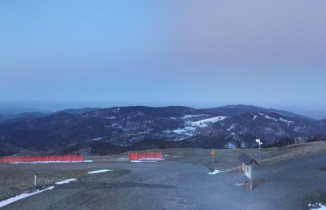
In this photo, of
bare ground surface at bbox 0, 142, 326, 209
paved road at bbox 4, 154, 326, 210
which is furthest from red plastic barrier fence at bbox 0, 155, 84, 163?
paved road at bbox 4, 154, 326, 210

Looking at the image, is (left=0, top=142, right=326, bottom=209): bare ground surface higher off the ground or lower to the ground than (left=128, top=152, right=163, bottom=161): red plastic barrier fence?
higher

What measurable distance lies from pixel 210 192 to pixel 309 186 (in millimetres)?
6517

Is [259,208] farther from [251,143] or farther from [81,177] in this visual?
[251,143]

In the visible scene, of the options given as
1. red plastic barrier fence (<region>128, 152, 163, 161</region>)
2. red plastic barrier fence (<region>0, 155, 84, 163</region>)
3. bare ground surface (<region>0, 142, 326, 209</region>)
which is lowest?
red plastic barrier fence (<region>0, 155, 84, 163</region>)

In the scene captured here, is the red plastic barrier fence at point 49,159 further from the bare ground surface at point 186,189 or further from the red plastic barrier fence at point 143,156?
the bare ground surface at point 186,189

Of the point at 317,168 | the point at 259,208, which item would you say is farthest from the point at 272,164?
the point at 259,208

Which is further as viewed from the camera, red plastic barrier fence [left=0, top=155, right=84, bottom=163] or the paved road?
red plastic barrier fence [left=0, top=155, right=84, bottom=163]

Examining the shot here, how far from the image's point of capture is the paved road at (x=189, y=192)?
16.5 metres

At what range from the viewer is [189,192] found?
19344 mm

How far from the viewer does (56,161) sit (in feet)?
135

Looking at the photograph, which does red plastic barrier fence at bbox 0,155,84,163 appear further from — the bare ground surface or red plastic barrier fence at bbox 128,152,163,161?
the bare ground surface

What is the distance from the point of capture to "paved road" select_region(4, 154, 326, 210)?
16.5 metres

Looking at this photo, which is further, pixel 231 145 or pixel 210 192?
pixel 231 145

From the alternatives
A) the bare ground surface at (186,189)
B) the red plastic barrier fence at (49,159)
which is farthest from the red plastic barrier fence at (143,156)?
the bare ground surface at (186,189)
